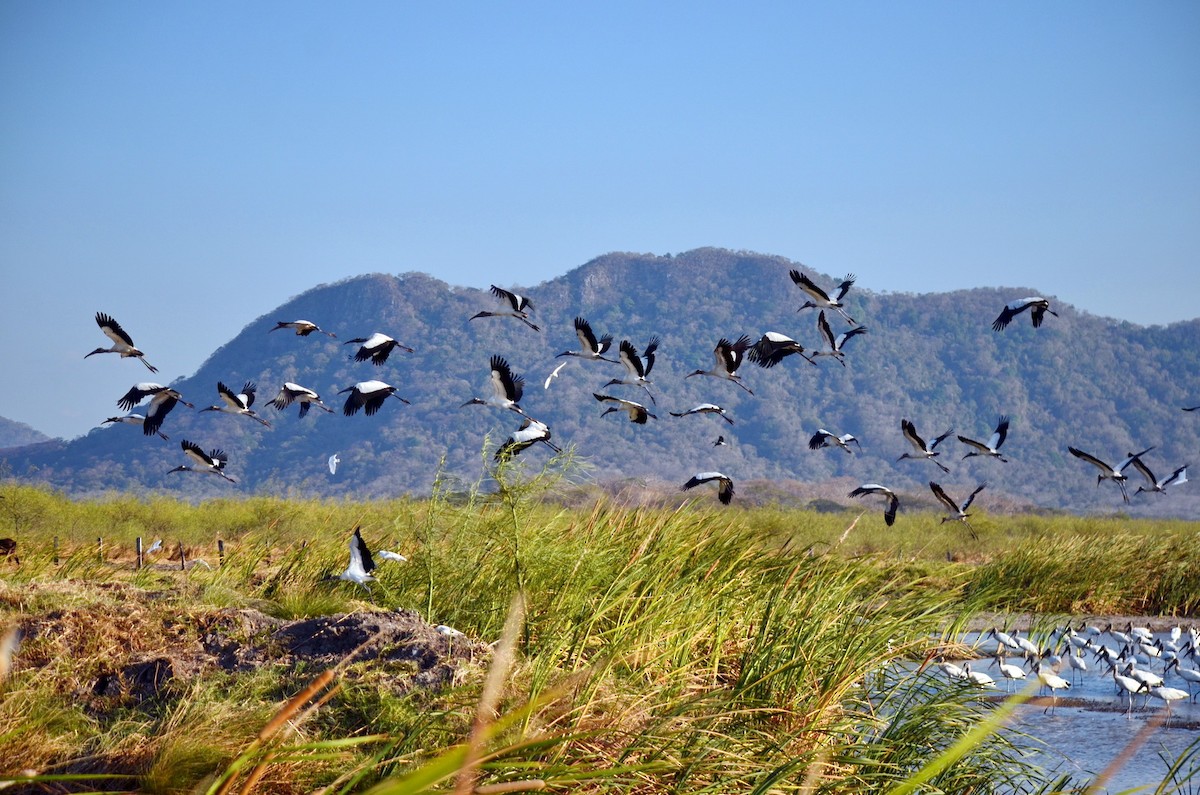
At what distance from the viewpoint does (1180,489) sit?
10825cm

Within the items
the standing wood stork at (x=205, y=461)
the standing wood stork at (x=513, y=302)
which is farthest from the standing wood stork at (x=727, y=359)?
the standing wood stork at (x=205, y=461)

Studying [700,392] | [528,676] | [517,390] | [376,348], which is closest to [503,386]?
[517,390]

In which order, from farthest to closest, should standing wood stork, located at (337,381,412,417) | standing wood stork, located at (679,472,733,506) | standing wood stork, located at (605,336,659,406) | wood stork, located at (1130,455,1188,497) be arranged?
wood stork, located at (1130,455,1188,497) → standing wood stork, located at (605,336,659,406) → standing wood stork, located at (679,472,733,506) → standing wood stork, located at (337,381,412,417)

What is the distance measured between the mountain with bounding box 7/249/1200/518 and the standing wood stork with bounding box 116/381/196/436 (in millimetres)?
75281

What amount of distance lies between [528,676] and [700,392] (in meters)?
108

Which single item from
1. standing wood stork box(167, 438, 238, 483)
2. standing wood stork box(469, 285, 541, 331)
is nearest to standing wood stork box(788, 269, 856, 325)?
standing wood stork box(469, 285, 541, 331)

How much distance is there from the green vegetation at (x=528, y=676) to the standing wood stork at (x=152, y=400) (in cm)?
136

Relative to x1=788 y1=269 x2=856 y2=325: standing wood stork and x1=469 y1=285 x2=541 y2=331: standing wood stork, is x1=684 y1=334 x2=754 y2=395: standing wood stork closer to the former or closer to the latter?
x1=788 y1=269 x2=856 y2=325: standing wood stork

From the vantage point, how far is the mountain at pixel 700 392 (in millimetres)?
102688

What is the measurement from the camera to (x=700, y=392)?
114 meters

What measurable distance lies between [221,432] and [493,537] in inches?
4036

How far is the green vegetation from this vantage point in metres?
5.04

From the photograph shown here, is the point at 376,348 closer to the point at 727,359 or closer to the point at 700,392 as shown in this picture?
the point at 727,359

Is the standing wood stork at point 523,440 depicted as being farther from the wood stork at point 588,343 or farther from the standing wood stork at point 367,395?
the wood stork at point 588,343
